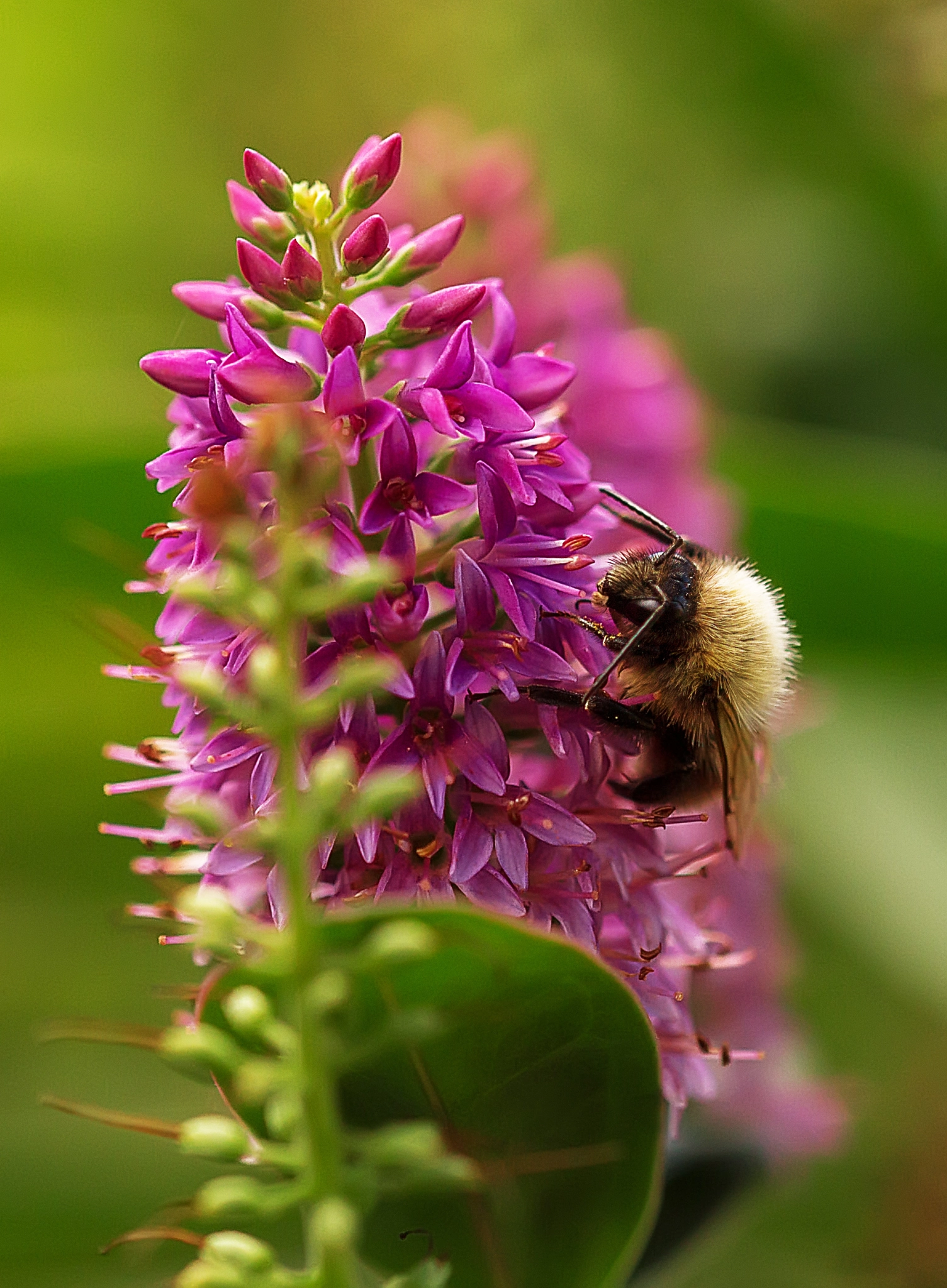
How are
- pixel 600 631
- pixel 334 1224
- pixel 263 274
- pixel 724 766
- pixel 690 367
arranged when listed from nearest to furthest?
pixel 334 1224 < pixel 263 274 < pixel 600 631 < pixel 724 766 < pixel 690 367

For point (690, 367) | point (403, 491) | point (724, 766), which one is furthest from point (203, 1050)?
point (690, 367)

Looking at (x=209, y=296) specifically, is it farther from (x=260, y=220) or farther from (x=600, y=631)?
(x=600, y=631)

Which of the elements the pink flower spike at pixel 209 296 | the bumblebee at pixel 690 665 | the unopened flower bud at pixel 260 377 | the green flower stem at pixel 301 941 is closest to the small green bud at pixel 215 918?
the green flower stem at pixel 301 941

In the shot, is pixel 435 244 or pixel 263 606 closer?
pixel 263 606

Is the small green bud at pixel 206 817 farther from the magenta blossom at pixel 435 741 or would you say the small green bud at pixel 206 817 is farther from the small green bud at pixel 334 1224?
the magenta blossom at pixel 435 741

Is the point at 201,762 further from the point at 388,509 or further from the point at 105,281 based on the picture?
the point at 105,281

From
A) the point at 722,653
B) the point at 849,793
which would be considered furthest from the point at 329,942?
the point at 849,793
